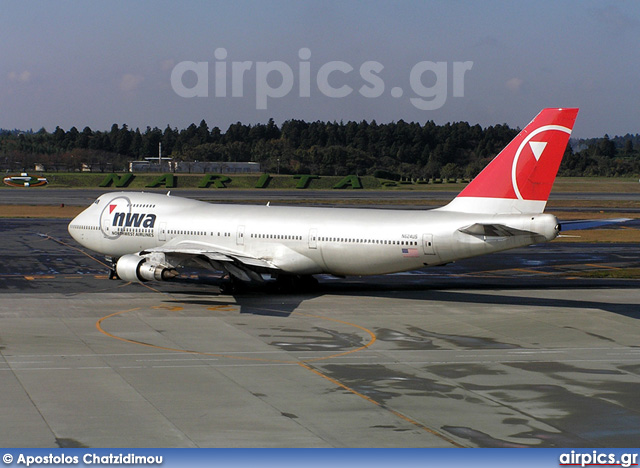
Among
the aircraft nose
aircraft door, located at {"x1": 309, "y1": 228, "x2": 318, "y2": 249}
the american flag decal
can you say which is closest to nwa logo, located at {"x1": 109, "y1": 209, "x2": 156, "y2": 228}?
the aircraft nose

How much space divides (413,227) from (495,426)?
70.2ft

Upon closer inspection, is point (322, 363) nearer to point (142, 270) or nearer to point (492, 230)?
point (492, 230)

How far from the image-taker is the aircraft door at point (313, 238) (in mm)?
46562

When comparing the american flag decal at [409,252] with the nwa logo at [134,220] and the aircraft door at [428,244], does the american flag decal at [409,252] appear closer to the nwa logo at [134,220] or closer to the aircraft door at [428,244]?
the aircraft door at [428,244]

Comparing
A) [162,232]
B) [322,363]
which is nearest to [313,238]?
[162,232]

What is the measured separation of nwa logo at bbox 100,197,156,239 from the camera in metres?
51.9

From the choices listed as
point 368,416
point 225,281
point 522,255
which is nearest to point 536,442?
point 368,416

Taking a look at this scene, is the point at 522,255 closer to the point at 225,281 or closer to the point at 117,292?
the point at 225,281

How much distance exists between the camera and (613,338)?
122 ft

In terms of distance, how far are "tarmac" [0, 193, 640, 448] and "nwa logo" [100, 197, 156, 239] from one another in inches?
126

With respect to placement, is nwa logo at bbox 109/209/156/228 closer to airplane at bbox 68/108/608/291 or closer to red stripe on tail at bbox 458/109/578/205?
airplane at bbox 68/108/608/291

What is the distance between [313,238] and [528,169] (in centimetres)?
1196

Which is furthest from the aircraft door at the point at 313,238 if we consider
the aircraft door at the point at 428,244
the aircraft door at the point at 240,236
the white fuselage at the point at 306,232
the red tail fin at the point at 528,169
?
the red tail fin at the point at 528,169

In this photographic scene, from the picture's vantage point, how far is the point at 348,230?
45.8 m
